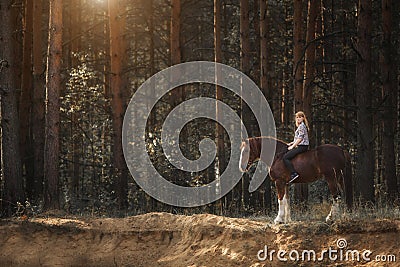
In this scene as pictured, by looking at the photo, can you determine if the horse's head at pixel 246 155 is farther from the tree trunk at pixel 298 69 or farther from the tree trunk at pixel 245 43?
the tree trunk at pixel 245 43

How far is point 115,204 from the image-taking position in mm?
24547

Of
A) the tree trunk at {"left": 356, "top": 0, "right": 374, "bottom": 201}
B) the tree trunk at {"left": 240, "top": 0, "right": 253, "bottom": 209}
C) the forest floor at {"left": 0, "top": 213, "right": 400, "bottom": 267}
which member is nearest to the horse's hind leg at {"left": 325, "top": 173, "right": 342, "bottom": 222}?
the forest floor at {"left": 0, "top": 213, "right": 400, "bottom": 267}

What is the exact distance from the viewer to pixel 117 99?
24672 mm

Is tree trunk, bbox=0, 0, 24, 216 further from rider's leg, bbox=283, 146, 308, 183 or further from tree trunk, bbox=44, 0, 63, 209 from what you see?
rider's leg, bbox=283, 146, 308, 183

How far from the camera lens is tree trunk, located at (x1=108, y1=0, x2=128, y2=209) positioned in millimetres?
24547

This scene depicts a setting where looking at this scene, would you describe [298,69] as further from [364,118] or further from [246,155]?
[246,155]

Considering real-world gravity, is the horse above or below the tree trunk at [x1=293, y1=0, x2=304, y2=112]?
below

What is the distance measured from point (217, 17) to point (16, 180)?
401 inches

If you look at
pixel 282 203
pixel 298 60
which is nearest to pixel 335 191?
pixel 282 203

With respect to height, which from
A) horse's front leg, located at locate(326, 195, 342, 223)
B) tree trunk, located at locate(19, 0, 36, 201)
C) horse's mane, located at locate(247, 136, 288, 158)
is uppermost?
tree trunk, located at locate(19, 0, 36, 201)

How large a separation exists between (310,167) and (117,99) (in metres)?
9.88

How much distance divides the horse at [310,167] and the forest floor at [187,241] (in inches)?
41.9

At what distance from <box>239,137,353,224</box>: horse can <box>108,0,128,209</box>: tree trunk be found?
844cm

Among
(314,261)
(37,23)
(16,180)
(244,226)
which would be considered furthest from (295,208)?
(37,23)
